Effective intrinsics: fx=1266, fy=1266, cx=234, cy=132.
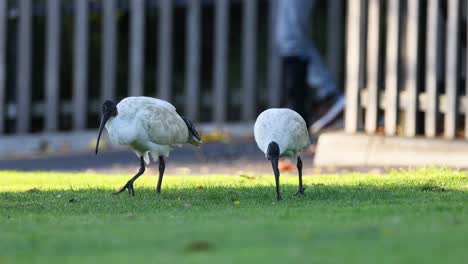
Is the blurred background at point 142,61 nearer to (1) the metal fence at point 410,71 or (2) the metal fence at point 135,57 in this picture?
(2) the metal fence at point 135,57

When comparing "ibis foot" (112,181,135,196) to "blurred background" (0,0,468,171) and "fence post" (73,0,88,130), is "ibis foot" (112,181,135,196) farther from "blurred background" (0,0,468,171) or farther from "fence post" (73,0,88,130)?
"fence post" (73,0,88,130)

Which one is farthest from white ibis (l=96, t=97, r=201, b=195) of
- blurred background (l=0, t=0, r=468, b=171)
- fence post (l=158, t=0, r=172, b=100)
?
fence post (l=158, t=0, r=172, b=100)

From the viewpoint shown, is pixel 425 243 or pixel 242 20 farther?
pixel 242 20

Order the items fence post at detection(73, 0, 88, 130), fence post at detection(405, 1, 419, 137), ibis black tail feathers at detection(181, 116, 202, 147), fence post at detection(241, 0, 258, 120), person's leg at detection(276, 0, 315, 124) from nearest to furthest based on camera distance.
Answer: ibis black tail feathers at detection(181, 116, 202, 147), fence post at detection(405, 1, 419, 137), person's leg at detection(276, 0, 315, 124), fence post at detection(241, 0, 258, 120), fence post at detection(73, 0, 88, 130)

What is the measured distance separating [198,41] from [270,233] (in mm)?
10643

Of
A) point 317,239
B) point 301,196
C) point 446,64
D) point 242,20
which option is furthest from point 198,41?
point 317,239

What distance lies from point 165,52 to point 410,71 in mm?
4466

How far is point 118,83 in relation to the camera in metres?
19.0

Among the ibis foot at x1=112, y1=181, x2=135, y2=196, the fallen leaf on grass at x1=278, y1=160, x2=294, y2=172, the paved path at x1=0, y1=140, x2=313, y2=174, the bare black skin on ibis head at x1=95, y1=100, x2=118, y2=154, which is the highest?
the bare black skin on ibis head at x1=95, y1=100, x2=118, y2=154

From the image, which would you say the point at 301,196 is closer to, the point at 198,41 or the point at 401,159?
the point at 401,159

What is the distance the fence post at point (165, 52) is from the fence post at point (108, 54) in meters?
0.65

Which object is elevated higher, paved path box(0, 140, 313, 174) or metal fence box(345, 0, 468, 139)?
metal fence box(345, 0, 468, 139)

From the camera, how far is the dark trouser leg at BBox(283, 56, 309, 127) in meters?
17.0

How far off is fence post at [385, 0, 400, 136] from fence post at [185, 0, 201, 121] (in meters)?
3.83
